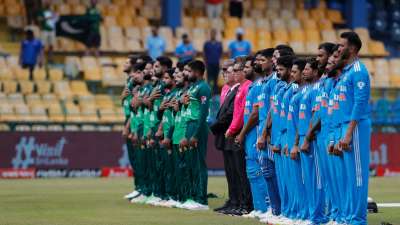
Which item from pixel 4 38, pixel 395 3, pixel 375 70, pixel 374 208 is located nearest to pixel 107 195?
pixel 374 208

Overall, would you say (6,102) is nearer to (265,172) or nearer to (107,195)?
(107,195)

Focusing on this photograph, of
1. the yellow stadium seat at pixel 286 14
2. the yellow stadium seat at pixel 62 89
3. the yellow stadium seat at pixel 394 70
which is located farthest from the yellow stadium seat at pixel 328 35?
the yellow stadium seat at pixel 62 89

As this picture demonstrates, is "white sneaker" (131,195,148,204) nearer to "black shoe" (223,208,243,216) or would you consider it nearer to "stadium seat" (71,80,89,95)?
"black shoe" (223,208,243,216)

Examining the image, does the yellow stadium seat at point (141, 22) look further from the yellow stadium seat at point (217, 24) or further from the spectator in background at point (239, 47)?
the spectator in background at point (239, 47)

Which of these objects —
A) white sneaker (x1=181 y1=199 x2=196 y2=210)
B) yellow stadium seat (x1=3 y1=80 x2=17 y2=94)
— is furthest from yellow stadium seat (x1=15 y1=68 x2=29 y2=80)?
white sneaker (x1=181 y1=199 x2=196 y2=210)

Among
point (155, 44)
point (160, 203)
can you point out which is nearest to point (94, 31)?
point (155, 44)

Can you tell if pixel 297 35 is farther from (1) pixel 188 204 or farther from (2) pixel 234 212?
(2) pixel 234 212

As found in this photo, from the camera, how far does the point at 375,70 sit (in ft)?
119

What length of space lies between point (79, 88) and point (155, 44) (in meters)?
2.62

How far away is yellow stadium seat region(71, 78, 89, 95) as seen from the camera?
31.7 metres

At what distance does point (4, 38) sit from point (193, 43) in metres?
5.68

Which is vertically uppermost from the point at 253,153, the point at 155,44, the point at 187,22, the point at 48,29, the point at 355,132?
the point at 187,22

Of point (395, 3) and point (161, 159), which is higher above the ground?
point (395, 3)

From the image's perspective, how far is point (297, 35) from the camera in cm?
3734
